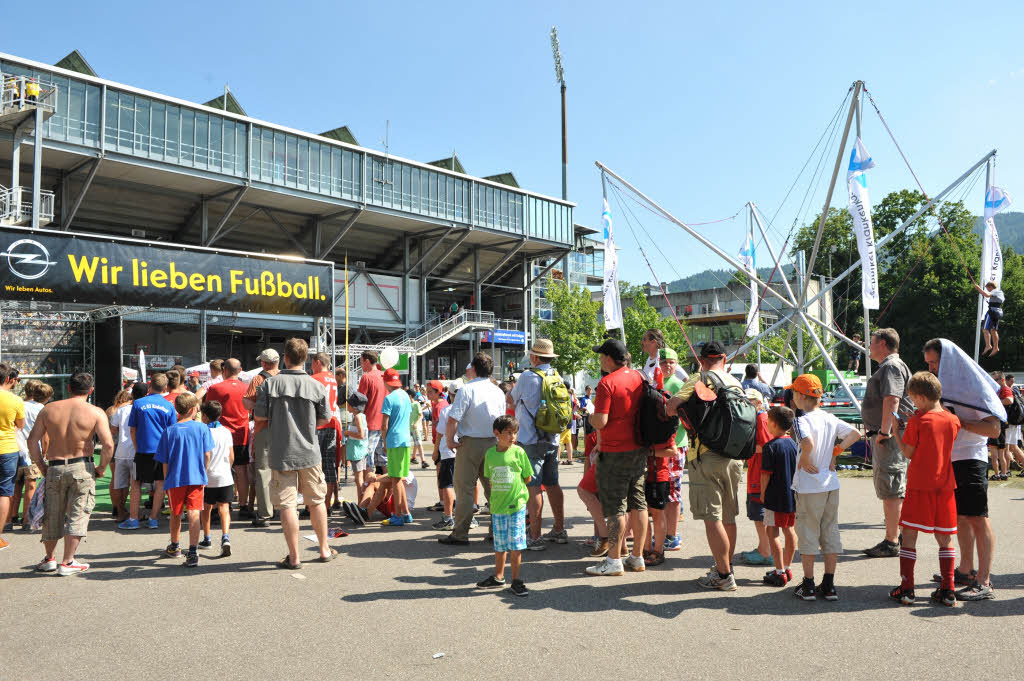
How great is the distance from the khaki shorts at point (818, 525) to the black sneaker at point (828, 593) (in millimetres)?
242

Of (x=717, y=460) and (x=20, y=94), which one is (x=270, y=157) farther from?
(x=717, y=460)

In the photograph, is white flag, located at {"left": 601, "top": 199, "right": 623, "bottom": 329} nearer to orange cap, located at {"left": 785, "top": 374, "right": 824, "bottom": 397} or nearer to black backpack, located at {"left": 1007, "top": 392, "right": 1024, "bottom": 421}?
black backpack, located at {"left": 1007, "top": 392, "right": 1024, "bottom": 421}

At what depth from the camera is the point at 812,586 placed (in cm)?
488

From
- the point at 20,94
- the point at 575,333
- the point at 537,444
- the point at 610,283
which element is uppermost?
the point at 20,94

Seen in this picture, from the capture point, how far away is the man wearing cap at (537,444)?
6621mm

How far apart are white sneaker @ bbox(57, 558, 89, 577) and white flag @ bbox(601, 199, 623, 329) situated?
10.5 m

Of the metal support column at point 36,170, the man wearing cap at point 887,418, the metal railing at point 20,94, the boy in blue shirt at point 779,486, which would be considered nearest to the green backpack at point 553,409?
the boy in blue shirt at point 779,486

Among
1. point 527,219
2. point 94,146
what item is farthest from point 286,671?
point 527,219

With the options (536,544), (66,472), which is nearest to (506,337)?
(536,544)

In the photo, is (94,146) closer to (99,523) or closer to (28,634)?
(99,523)

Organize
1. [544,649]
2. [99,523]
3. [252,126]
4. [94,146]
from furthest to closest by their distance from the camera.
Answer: [252,126] < [94,146] < [99,523] < [544,649]

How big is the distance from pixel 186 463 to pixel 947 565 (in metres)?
6.12

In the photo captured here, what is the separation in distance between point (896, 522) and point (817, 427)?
2.05 meters

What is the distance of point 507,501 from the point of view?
5.09 meters
